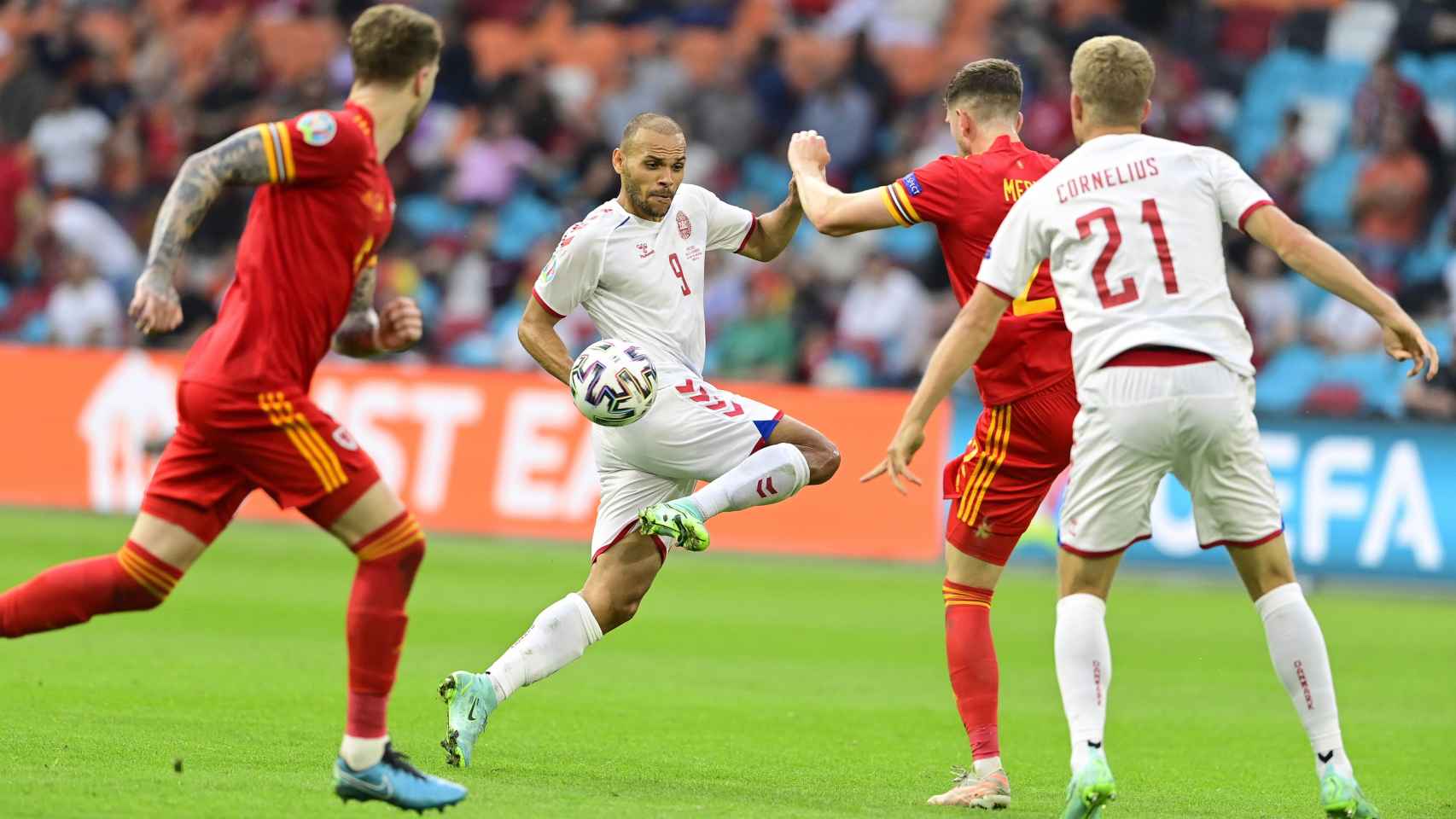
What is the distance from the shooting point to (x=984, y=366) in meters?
7.62

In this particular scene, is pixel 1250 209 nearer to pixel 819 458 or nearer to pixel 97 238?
pixel 819 458

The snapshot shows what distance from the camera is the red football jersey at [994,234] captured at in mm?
7398

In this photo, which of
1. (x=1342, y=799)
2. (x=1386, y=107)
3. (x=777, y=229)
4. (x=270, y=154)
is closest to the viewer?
(x=270, y=154)

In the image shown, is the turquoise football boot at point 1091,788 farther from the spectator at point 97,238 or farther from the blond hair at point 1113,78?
the spectator at point 97,238

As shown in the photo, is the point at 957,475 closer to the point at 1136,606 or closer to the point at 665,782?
the point at 665,782

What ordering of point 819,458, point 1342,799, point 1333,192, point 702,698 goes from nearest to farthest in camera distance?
point 1342,799, point 819,458, point 702,698, point 1333,192

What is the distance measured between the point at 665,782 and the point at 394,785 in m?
1.45

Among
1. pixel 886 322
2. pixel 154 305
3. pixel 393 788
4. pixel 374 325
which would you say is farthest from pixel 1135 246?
pixel 886 322

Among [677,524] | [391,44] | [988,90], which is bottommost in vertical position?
[677,524]

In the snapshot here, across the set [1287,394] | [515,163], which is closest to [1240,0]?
[1287,394]

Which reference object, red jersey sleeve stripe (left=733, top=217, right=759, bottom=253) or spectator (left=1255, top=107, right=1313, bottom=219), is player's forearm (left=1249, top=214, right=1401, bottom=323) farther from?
spectator (left=1255, top=107, right=1313, bottom=219)

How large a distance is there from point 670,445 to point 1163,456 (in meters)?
2.37

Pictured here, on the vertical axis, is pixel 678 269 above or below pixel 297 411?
above

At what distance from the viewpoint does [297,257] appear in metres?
6.13
